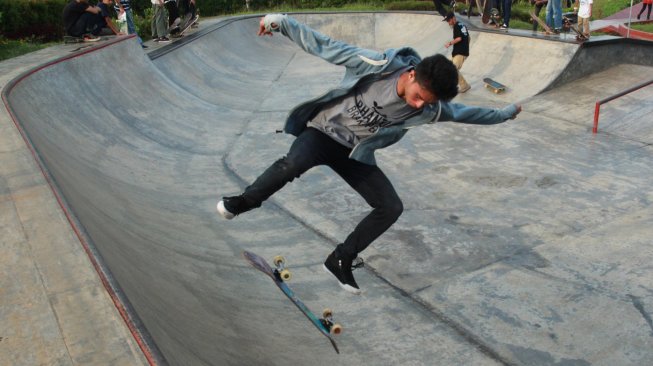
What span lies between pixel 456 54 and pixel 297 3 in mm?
16733

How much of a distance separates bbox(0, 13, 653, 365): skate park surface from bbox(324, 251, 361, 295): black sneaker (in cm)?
19

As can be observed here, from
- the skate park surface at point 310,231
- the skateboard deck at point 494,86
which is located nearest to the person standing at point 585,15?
the skate park surface at point 310,231

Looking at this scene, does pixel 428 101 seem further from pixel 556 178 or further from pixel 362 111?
pixel 556 178

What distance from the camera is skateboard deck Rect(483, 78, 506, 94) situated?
1155cm

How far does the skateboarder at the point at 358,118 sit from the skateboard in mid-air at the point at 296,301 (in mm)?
420

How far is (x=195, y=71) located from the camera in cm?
1319

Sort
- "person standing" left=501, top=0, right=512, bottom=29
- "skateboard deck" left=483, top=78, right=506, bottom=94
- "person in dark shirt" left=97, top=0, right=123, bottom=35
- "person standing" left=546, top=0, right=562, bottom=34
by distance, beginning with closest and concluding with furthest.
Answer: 1. "skateboard deck" left=483, top=78, right=506, bottom=94
2. "person in dark shirt" left=97, top=0, right=123, bottom=35
3. "person standing" left=546, top=0, right=562, bottom=34
4. "person standing" left=501, top=0, right=512, bottom=29

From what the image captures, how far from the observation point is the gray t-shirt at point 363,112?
3.64 meters

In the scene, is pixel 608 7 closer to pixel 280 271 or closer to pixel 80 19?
pixel 80 19

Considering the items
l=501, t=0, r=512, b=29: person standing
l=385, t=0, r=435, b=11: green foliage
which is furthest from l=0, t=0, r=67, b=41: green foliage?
l=385, t=0, r=435, b=11: green foliage

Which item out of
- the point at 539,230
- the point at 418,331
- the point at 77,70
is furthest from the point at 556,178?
the point at 77,70

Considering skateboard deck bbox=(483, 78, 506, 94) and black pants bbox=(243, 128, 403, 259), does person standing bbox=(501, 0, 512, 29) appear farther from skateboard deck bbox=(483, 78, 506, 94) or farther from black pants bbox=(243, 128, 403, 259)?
black pants bbox=(243, 128, 403, 259)

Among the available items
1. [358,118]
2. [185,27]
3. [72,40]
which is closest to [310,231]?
[358,118]

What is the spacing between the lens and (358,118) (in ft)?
12.3
